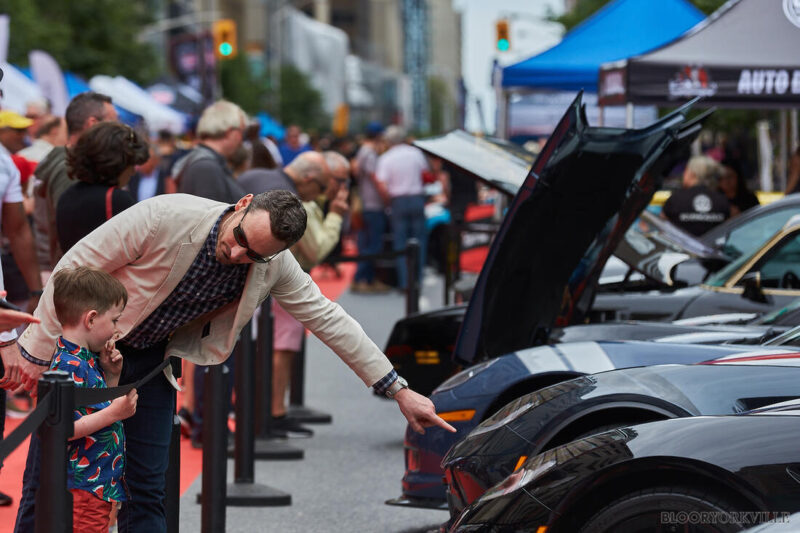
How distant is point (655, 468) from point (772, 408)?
49 cm

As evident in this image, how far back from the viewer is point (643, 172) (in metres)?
6.30

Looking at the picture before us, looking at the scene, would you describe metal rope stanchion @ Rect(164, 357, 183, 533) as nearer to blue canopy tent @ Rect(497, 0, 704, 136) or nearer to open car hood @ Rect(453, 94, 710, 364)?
open car hood @ Rect(453, 94, 710, 364)

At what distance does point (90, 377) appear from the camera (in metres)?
3.97

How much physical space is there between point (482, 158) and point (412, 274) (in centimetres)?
257

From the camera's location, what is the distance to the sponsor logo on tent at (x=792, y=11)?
432 inches

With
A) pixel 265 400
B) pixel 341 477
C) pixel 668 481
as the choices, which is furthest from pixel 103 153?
pixel 668 481

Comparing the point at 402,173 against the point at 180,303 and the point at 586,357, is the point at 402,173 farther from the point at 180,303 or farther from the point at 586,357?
the point at 180,303

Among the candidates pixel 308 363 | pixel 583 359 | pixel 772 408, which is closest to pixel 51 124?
pixel 308 363

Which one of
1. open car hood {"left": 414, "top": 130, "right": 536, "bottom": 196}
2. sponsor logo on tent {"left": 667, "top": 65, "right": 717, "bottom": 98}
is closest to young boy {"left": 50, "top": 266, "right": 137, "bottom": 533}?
open car hood {"left": 414, "top": 130, "right": 536, "bottom": 196}

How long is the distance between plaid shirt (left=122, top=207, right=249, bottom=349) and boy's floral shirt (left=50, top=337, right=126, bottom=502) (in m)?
0.25

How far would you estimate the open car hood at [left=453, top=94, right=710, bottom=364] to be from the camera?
593 centimetres

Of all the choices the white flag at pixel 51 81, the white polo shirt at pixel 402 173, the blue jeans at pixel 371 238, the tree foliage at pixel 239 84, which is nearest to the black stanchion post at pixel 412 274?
the white polo shirt at pixel 402 173

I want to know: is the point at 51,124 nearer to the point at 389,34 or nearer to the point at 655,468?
the point at 655,468

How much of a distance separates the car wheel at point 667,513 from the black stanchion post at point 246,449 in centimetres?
300
